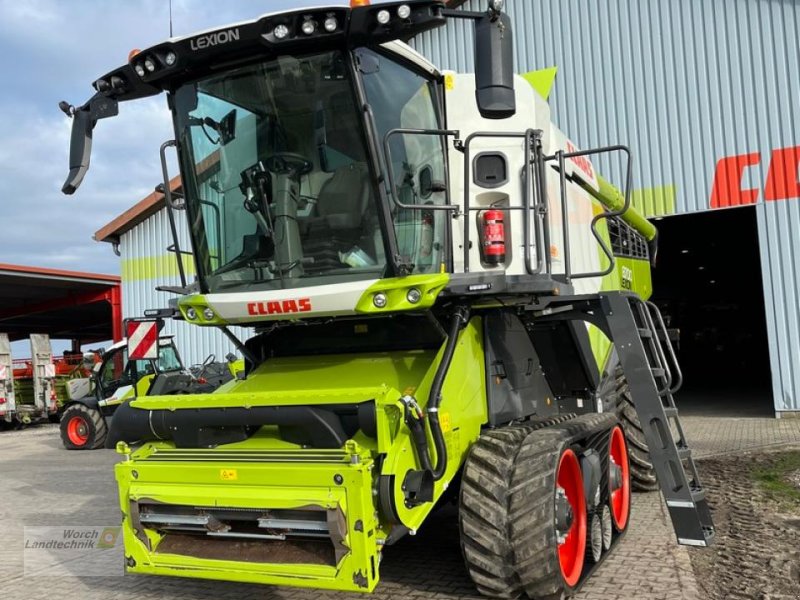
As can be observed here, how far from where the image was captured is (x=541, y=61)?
13.7 meters

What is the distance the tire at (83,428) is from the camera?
46.7 feet

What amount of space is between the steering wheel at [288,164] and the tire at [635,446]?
13.5 ft

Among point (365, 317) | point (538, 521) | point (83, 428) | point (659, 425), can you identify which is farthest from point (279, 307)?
point (83, 428)

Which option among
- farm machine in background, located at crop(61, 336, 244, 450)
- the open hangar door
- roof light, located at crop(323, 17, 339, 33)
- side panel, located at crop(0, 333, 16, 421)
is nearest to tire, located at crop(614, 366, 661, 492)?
roof light, located at crop(323, 17, 339, 33)

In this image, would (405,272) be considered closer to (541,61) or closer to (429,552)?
(429,552)

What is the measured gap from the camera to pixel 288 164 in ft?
14.8

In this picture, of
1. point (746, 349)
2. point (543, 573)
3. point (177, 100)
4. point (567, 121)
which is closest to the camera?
point (543, 573)

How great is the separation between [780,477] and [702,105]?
6.92 m

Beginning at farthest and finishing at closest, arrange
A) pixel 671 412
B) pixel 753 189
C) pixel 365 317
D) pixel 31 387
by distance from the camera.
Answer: pixel 31 387
pixel 753 189
pixel 671 412
pixel 365 317

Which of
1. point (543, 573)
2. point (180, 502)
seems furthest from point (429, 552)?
point (180, 502)

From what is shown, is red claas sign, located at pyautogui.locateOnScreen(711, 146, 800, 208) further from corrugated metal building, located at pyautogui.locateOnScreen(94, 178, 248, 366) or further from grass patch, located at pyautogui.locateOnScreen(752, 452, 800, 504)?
corrugated metal building, located at pyautogui.locateOnScreen(94, 178, 248, 366)

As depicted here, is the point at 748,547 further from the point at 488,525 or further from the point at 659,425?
the point at 488,525

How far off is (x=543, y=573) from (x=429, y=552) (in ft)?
5.38

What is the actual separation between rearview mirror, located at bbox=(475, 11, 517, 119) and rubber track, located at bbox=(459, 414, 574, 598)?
1988 millimetres
